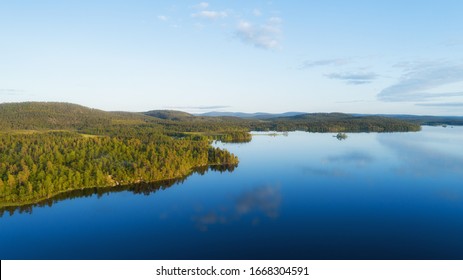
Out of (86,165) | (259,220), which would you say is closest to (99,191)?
(86,165)

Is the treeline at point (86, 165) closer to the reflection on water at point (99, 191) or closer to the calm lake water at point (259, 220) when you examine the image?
the reflection on water at point (99, 191)

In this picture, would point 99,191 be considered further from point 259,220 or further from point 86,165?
point 259,220

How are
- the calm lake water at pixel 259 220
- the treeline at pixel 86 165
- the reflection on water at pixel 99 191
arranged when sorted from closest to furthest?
1. the calm lake water at pixel 259 220
2. the reflection on water at pixel 99 191
3. the treeline at pixel 86 165

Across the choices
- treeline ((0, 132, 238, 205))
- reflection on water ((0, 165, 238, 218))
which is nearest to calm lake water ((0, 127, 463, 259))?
reflection on water ((0, 165, 238, 218))

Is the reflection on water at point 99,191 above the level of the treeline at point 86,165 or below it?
below

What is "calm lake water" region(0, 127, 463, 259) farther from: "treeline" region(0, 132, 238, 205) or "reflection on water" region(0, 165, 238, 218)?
"treeline" region(0, 132, 238, 205)

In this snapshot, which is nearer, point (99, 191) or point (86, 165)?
point (99, 191)

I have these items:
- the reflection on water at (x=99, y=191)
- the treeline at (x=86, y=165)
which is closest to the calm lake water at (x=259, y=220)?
the reflection on water at (x=99, y=191)
